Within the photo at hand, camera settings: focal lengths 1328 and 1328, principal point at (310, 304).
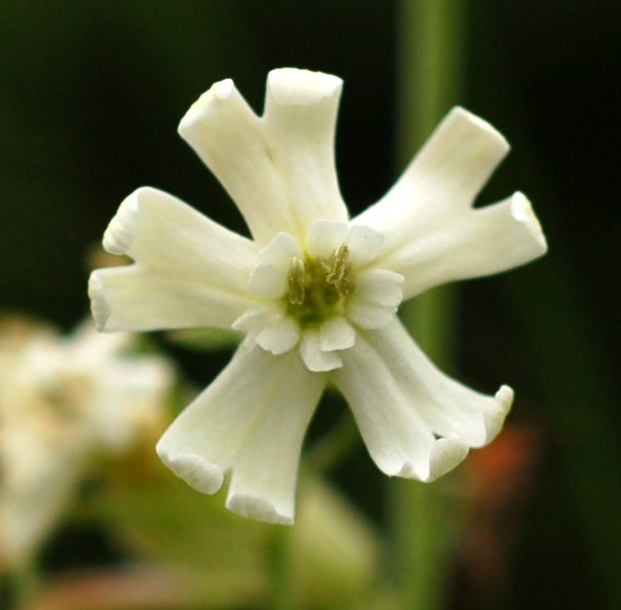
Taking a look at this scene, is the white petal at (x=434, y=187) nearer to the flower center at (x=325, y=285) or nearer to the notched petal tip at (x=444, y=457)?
the flower center at (x=325, y=285)

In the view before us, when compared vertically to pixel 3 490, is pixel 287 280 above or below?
above

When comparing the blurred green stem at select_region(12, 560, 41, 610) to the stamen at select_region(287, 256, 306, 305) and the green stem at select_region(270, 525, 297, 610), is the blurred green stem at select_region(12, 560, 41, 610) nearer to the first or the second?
the green stem at select_region(270, 525, 297, 610)

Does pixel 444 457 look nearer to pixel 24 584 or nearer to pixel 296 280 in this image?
pixel 296 280

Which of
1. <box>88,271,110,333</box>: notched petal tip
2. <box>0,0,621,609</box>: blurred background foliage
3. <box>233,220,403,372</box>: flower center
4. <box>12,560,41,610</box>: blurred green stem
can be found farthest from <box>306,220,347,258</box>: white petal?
<box>0,0,621,609</box>: blurred background foliage

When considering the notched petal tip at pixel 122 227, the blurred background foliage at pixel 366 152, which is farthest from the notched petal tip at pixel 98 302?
the blurred background foliage at pixel 366 152

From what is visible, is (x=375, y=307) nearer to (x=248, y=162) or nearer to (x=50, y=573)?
(x=248, y=162)

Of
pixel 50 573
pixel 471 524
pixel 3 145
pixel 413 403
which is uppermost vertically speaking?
pixel 413 403

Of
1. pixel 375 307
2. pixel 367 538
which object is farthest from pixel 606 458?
pixel 375 307
